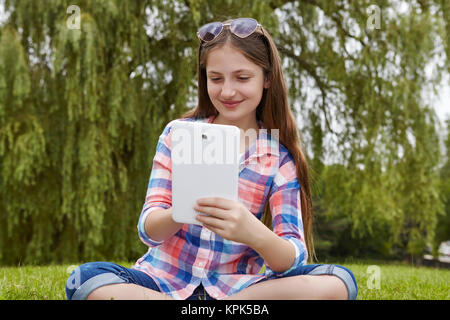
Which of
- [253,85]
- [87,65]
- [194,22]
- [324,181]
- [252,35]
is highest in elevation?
[194,22]

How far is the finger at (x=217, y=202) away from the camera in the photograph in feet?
5.48

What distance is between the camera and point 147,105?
22.1 ft

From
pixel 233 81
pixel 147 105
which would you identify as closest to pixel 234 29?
pixel 233 81

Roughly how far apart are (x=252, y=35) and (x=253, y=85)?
23cm

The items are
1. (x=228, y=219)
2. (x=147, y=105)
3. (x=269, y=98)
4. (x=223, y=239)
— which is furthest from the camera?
(x=147, y=105)

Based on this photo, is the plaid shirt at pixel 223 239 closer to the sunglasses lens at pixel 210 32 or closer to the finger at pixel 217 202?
the finger at pixel 217 202

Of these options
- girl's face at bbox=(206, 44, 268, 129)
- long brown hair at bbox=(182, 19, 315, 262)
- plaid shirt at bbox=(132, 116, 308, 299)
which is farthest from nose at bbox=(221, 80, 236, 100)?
plaid shirt at bbox=(132, 116, 308, 299)

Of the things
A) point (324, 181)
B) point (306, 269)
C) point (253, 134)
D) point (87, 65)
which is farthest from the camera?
point (324, 181)

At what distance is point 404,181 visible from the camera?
7383mm

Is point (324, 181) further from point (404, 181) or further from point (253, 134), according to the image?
point (253, 134)

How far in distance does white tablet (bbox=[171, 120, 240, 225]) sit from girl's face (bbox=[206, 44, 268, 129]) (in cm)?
37

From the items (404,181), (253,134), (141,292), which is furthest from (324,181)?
(141,292)

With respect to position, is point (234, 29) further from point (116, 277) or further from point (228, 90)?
point (116, 277)

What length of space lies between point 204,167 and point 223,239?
44 centimetres
